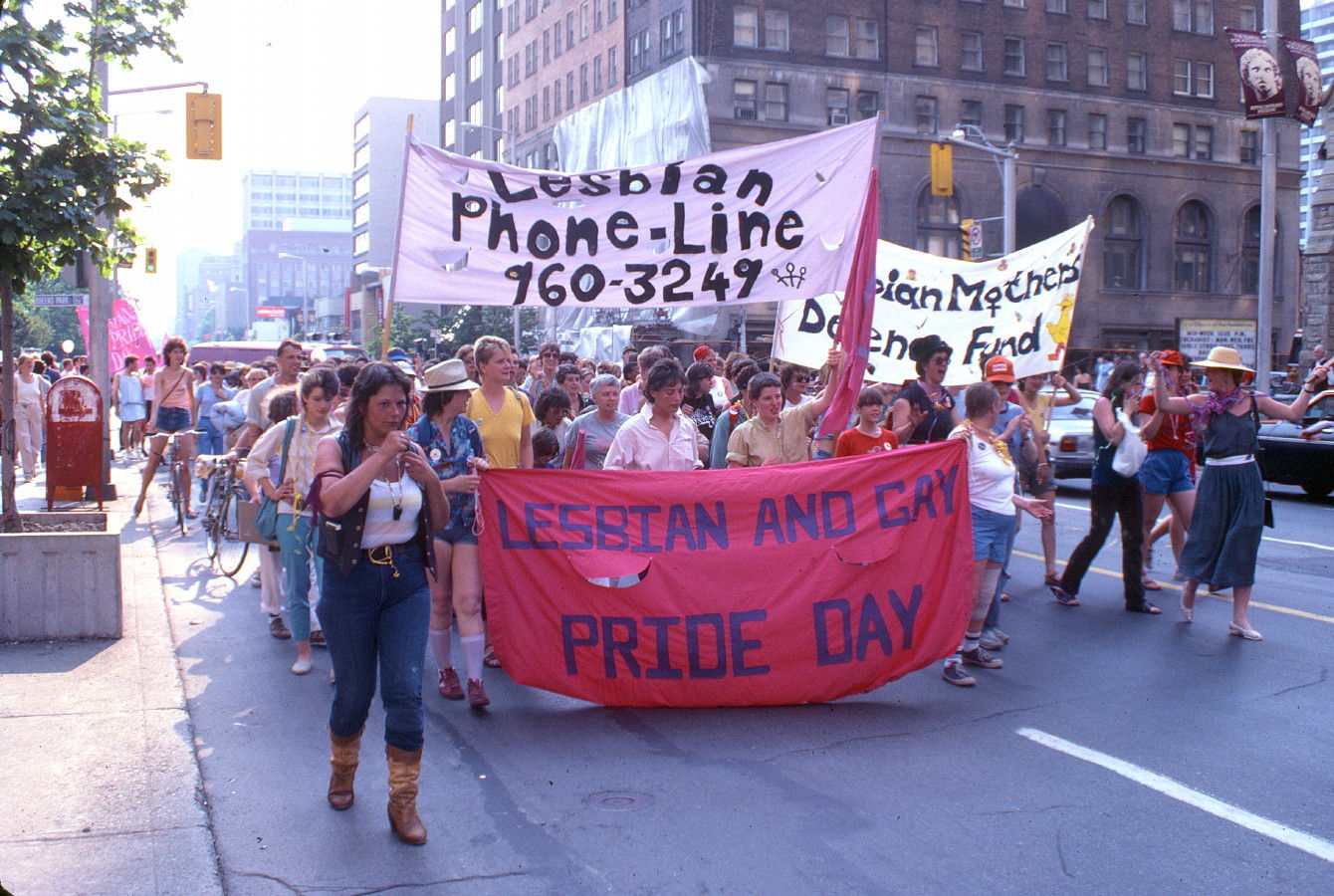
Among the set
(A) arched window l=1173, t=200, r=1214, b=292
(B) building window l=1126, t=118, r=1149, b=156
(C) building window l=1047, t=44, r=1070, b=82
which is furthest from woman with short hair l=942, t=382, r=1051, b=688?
(A) arched window l=1173, t=200, r=1214, b=292

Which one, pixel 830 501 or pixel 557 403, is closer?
pixel 830 501

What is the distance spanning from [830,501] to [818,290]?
5.76 ft

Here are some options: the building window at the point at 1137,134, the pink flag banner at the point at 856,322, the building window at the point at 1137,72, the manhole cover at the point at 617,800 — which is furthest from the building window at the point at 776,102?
the manhole cover at the point at 617,800

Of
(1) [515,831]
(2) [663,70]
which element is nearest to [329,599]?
(1) [515,831]

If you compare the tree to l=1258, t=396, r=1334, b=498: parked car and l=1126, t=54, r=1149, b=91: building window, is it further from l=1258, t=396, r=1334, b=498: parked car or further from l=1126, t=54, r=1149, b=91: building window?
A: l=1126, t=54, r=1149, b=91: building window

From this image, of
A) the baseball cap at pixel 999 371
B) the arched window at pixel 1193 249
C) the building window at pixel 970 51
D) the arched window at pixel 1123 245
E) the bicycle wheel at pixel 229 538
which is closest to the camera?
the baseball cap at pixel 999 371

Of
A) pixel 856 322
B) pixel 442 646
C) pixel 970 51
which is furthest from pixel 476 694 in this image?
pixel 970 51

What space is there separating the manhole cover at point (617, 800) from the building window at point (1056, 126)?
52.9 meters

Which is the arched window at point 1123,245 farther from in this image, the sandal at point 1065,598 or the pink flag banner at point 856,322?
the pink flag banner at point 856,322

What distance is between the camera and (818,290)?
778 cm

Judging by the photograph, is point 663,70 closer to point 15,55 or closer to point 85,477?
point 85,477

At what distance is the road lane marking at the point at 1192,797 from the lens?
4.66m

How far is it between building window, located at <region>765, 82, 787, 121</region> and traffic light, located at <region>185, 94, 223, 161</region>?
34.0 m

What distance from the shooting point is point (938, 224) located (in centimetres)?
5041
